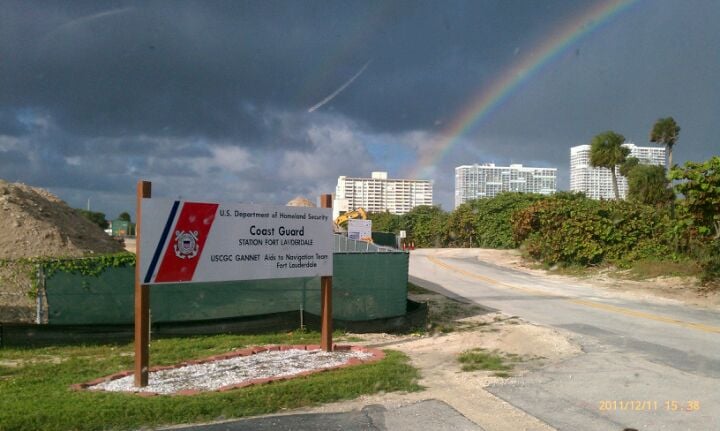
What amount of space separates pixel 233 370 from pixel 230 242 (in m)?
1.79

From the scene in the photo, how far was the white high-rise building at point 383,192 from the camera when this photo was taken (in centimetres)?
14275

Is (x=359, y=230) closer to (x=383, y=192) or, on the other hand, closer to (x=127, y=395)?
(x=127, y=395)

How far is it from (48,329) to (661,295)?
18048 millimetres

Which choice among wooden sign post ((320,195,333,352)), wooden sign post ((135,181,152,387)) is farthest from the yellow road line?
wooden sign post ((135,181,152,387))

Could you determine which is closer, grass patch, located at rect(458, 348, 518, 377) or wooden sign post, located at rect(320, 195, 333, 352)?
grass patch, located at rect(458, 348, 518, 377)

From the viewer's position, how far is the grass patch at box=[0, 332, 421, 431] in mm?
5965

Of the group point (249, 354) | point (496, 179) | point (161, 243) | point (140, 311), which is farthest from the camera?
point (496, 179)

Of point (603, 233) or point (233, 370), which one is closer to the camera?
point (233, 370)

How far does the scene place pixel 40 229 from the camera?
1875cm

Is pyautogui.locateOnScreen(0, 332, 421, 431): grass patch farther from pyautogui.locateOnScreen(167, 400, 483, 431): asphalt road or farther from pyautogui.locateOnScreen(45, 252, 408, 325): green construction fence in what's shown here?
pyautogui.locateOnScreen(45, 252, 408, 325): green construction fence

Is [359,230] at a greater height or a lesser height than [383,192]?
lesser

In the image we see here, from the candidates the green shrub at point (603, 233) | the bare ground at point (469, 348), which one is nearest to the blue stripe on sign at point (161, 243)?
the bare ground at point (469, 348)

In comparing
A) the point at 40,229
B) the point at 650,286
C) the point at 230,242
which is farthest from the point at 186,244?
the point at 650,286

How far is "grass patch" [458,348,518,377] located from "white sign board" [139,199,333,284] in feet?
8.71
